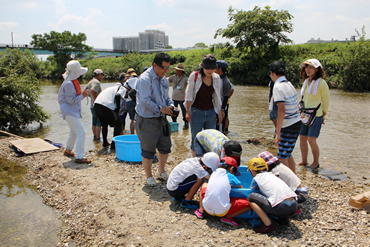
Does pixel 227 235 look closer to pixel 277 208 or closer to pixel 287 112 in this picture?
pixel 277 208

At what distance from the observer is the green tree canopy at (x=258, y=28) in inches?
1257

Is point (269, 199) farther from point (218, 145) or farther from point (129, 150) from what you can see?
point (129, 150)

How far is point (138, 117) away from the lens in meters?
4.09

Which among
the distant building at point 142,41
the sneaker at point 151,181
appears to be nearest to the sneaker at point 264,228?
the sneaker at point 151,181

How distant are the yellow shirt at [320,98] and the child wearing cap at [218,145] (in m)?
2.17

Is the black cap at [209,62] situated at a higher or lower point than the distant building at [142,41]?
lower

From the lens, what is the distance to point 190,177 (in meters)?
3.51

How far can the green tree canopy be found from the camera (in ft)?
105

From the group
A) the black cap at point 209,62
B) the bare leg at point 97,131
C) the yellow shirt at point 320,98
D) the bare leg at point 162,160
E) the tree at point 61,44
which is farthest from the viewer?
the tree at point 61,44

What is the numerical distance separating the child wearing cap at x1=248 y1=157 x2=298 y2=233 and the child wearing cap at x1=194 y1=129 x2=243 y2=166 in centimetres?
31

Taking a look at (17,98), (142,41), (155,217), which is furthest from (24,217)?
(142,41)

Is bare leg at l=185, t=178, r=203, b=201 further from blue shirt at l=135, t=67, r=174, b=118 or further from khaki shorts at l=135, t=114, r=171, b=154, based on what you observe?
blue shirt at l=135, t=67, r=174, b=118

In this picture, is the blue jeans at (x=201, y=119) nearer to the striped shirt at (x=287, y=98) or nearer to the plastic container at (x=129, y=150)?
the striped shirt at (x=287, y=98)

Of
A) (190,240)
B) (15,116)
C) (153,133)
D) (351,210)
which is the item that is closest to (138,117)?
(153,133)
